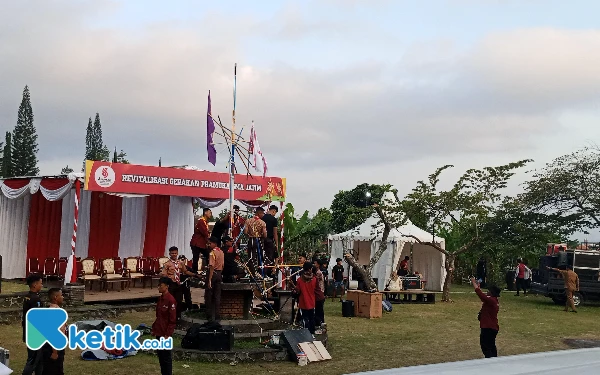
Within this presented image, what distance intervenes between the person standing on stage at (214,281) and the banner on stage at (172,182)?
390cm

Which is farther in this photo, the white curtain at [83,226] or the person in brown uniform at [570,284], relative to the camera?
the person in brown uniform at [570,284]

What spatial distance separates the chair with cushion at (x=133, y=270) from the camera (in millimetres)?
18109

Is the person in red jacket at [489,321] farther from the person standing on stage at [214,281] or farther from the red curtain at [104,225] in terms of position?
the red curtain at [104,225]

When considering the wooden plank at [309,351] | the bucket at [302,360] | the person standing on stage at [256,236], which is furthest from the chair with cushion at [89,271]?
the bucket at [302,360]

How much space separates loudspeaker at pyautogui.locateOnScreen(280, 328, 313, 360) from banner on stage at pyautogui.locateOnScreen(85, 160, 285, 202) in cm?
492

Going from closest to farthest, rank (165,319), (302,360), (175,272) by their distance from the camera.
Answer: (165,319) → (302,360) → (175,272)

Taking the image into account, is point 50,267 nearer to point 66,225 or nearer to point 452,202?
point 66,225

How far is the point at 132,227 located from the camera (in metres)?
19.5

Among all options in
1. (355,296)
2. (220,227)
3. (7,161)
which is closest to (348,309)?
(355,296)

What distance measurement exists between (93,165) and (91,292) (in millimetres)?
3647

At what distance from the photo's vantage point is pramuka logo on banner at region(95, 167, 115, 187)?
1573 cm

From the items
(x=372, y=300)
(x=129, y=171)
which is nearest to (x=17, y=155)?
(x=129, y=171)

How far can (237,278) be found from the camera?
12.3m

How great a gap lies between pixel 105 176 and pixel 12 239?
13.7 feet
